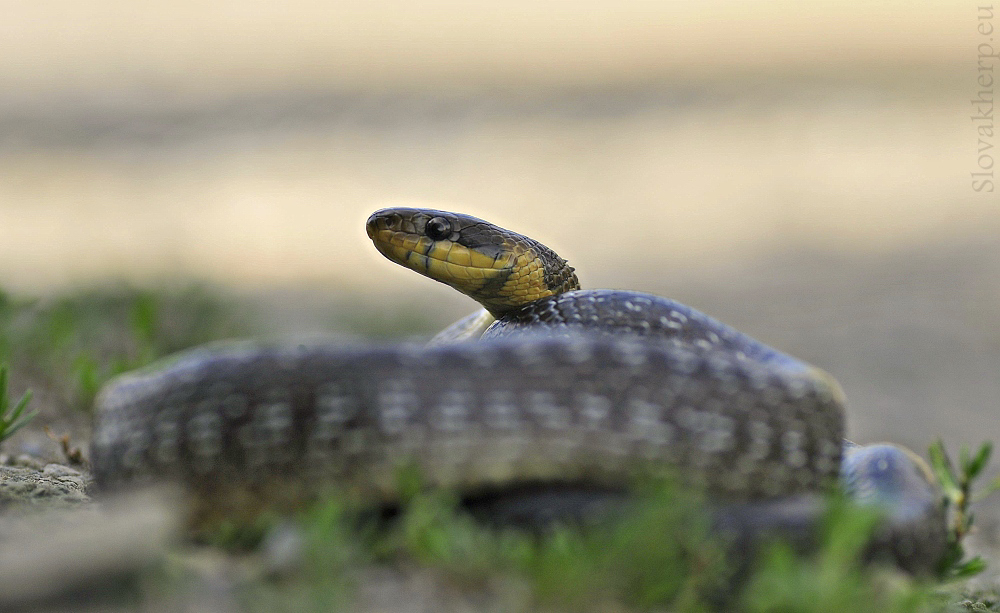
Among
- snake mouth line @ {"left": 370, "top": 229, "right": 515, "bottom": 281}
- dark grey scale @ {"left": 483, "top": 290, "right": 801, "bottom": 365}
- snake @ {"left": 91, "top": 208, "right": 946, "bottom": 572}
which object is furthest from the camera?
snake mouth line @ {"left": 370, "top": 229, "right": 515, "bottom": 281}

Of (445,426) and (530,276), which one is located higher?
(530,276)

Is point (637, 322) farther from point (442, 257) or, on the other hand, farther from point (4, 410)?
point (4, 410)

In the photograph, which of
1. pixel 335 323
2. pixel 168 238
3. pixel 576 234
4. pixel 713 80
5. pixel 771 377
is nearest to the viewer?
pixel 771 377

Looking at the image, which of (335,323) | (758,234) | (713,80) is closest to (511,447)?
(335,323)

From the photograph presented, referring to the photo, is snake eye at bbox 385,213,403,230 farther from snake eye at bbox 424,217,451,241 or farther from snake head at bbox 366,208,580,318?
snake eye at bbox 424,217,451,241

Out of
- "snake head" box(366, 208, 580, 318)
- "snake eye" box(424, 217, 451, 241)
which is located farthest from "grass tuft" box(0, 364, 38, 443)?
"snake eye" box(424, 217, 451, 241)

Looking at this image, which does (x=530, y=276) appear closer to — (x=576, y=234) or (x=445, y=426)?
(x=445, y=426)

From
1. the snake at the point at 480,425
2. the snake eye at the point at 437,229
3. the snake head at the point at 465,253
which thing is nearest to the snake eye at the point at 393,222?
the snake head at the point at 465,253
